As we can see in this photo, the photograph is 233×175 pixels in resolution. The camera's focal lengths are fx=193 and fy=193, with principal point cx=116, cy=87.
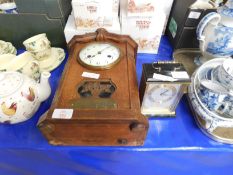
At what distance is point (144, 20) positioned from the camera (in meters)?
0.78

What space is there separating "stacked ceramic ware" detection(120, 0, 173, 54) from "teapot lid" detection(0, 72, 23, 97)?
45cm

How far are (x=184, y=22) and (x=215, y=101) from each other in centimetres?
37

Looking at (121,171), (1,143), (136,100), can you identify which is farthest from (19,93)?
(121,171)

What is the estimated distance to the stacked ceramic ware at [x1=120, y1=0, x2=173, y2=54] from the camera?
0.74 meters

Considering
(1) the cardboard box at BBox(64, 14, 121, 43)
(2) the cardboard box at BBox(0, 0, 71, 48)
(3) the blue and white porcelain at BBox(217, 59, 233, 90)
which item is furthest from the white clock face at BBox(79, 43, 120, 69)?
(3) the blue and white porcelain at BBox(217, 59, 233, 90)

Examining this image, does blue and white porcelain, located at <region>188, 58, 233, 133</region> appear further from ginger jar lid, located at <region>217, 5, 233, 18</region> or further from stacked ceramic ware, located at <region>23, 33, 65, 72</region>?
stacked ceramic ware, located at <region>23, 33, 65, 72</region>

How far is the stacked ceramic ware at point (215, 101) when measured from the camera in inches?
22.5

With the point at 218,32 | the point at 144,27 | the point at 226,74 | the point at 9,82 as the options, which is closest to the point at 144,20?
the point at 144,27

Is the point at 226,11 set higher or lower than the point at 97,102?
higher

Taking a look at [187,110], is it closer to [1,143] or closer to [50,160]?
[50,160]

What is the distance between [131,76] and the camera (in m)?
0.63

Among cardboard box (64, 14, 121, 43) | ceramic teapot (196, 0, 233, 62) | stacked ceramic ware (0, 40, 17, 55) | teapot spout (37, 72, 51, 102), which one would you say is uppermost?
ceramic teapot (196, 0, 233, 62)

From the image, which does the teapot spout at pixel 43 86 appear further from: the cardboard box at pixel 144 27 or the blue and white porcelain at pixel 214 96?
the blue and white porcelain at pixel 214 96

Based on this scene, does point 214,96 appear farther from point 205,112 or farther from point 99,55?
point 99,55
